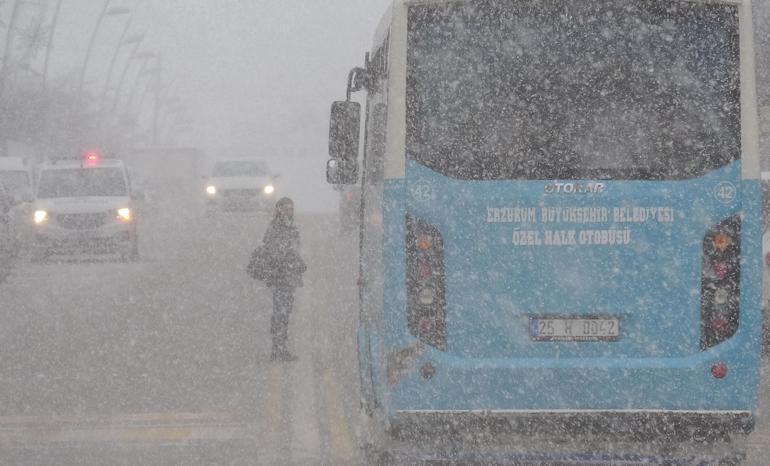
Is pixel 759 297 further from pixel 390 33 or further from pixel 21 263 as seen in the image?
pixel 21 263

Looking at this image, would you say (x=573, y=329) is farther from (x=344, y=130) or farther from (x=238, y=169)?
(x=238, y=169)

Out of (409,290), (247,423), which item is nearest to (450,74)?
(409,290)

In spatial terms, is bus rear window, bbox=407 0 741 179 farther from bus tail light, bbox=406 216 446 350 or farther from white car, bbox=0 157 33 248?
white car, bbox=0 157 33 248

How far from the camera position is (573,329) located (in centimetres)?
688

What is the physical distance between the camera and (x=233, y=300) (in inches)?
734

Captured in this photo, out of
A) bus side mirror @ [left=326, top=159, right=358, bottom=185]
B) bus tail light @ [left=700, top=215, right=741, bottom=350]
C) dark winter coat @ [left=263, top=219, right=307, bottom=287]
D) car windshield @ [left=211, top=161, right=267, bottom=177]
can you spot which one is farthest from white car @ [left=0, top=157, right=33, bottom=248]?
bus tail light @ [left=700, top=215, right=741, bottom=350]

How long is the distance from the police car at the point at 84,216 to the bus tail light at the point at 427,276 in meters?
19.9

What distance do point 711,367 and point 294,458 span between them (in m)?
2.72

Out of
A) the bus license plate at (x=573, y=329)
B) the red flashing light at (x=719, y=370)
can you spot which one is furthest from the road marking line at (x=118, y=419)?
the red flashing light at (x=719, y=370)

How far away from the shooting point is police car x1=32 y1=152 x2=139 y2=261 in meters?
26.1

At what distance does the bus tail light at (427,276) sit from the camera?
22.6 ft

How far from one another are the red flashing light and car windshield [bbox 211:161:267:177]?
115 feet

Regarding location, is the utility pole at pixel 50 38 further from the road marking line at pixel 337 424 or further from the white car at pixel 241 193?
the road marking line at pixel 337 424

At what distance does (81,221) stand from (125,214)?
2.87 ft
